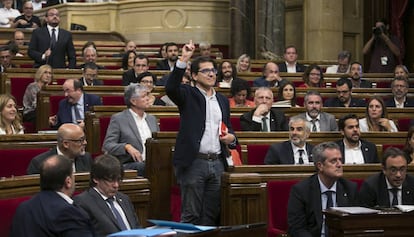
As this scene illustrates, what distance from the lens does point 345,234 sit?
604cm

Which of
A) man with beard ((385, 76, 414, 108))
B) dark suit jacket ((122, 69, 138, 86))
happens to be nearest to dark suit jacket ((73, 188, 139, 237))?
dark suit jacket ((122, 69, 138, 86))

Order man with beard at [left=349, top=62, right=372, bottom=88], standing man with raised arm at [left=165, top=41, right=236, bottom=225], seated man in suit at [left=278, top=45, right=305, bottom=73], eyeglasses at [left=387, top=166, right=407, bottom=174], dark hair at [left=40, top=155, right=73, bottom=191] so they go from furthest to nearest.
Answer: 1. seated man in suit at [left=278, top=45, right=305, bottom=73]
2. man with beard at [left=349, top=62, right=372, bottom=88]
3. standing man with raised arm at [left=165, top=41, right=236, bottom=225]
4. eyeglasses at [left=387, top=166, right=407, bottom=174]
5. dark hair at [left=40, top=155, right=73, bottom=191]

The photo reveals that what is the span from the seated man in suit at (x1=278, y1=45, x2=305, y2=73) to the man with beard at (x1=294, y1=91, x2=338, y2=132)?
13.3ft

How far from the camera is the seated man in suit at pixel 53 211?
16.7 ft

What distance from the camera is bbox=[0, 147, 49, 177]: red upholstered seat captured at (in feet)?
25.5

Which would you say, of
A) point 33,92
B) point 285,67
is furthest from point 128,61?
point 33,92

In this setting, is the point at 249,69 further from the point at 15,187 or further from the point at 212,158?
the point at 15,187

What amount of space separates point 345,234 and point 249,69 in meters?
7.52

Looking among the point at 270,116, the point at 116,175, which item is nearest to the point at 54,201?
the point at 116,175

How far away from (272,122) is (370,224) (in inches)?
131

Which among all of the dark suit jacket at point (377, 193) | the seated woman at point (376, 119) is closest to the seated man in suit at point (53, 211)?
the dark suit jacket at point (377, 193)

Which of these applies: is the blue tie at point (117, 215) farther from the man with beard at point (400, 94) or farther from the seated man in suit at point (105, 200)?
the man with beard at point (400, 94)

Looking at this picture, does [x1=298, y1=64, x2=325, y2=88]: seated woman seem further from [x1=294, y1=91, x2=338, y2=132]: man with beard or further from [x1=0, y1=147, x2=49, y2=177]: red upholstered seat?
[x1=0, y1=147, x2=49, y2=177]: red upholstered seat

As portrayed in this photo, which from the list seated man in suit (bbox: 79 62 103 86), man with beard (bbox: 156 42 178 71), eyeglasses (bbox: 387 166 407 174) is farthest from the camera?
man with beard (bbox: 156 42 178 71)
